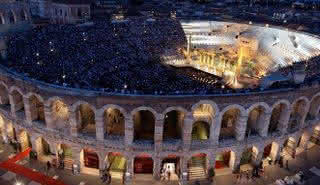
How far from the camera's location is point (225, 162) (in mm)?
41031

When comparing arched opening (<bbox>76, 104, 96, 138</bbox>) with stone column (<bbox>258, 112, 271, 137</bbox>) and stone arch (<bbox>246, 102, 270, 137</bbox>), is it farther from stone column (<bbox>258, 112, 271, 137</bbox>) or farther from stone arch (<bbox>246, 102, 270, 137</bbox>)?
stone column (<bbox>258, 112, 271, 137</bbox>)

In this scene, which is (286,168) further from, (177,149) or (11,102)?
(11,102)

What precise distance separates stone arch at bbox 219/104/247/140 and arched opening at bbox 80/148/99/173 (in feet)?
51.6

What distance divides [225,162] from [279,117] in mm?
9068

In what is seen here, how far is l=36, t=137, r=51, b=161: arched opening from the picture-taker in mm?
40344

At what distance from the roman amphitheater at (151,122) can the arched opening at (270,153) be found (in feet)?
0.47

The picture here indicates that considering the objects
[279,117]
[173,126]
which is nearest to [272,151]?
[279,117]

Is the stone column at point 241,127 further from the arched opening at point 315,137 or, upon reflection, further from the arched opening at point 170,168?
the arched opening at point 315,137

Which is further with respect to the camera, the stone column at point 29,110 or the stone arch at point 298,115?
the stone arch at point 298,115

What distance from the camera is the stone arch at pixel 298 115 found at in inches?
1566

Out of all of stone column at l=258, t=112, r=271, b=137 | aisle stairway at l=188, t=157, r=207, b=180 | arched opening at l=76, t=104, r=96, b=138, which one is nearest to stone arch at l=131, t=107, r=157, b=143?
arched opening at l=76, t=104, r=96, b=138

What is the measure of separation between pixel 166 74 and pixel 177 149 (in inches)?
738

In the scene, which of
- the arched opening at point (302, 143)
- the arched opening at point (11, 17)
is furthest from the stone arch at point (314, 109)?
the arched opening at point (11, 17)

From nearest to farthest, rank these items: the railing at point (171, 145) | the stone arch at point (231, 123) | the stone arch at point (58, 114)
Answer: the stone arch at point (231, 123)
the stone arch at point (58, 114)
the railing at point (171, 145)
